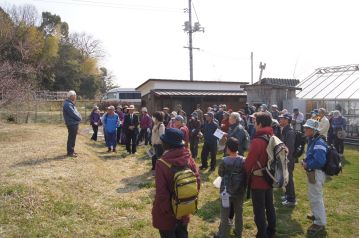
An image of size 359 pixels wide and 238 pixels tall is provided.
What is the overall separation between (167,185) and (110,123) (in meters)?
9.29

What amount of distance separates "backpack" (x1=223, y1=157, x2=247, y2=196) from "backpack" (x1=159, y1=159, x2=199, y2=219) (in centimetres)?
171

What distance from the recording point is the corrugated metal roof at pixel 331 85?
19.1 meters

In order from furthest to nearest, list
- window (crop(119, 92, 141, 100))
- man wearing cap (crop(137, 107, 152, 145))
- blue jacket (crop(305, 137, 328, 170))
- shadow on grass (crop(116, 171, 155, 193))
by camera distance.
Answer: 1. window (crop(119, 92, 141, 100))
2. man wearing cap (crop(137, 107, 152, 145))
3. shadow on grass (crop(116, 171, 155, 193))
4. blue jacket (crop(305, 137, 328, 170))

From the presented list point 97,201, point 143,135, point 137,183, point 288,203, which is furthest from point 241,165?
point 143,135

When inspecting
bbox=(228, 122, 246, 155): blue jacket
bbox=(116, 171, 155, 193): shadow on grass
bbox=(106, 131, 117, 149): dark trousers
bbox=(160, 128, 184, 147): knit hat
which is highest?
bbox=(160, 128, 184, 147): knit hat

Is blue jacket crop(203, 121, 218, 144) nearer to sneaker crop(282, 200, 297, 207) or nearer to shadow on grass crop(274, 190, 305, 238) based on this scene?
shadow on grass crop(274, 190, 305, 238)

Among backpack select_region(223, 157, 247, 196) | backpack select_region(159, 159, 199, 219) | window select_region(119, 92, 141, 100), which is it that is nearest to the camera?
backpack select_region(159, 159, 199, 219)

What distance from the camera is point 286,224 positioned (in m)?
6.30

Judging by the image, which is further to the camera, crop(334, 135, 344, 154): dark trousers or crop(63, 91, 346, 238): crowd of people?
crop(334, 135, 344, 154): dark trousers

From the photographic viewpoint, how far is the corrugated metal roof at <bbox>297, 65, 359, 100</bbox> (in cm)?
1912

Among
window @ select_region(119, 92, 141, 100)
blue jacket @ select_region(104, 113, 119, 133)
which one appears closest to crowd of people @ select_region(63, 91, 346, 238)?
blue jacket @ select_region(104, 113, 119, 133)

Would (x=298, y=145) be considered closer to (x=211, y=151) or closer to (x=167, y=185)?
(x=211, y=151)

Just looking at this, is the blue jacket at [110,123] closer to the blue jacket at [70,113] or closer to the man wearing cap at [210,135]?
the blue jacket at [70,113]

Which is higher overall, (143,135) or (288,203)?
(143,135)
